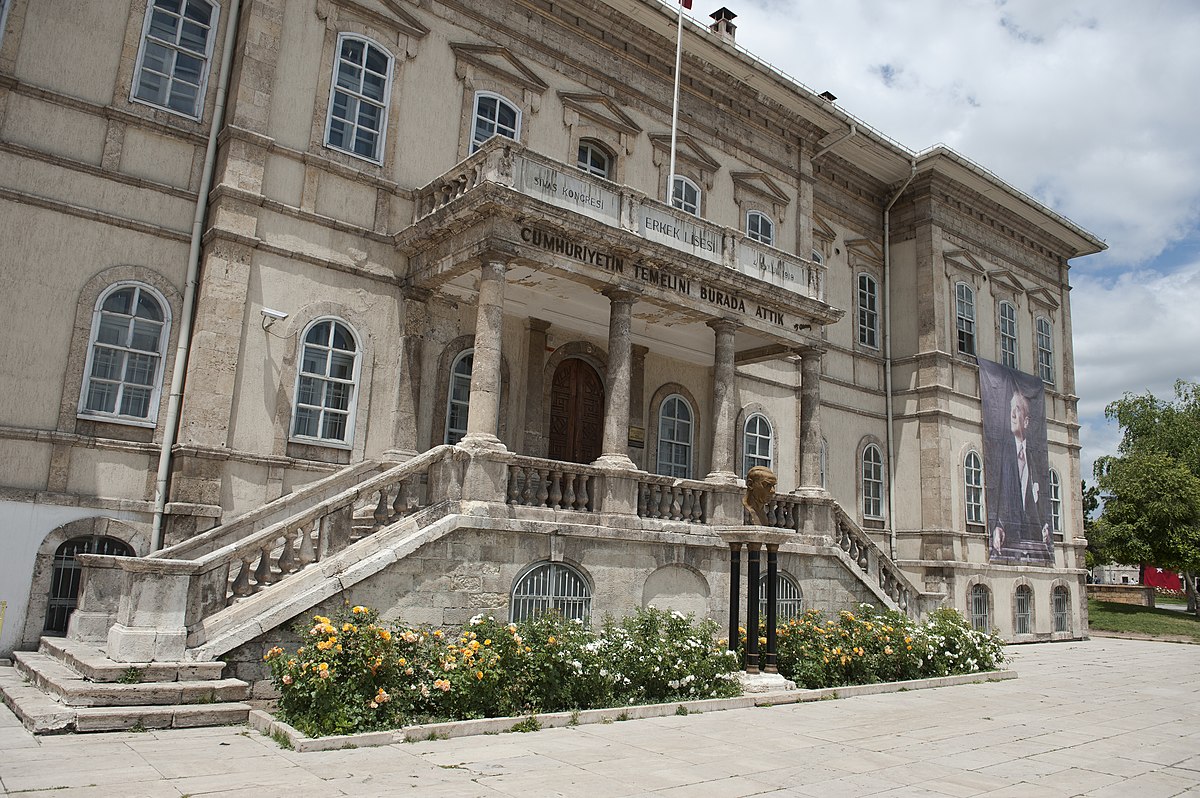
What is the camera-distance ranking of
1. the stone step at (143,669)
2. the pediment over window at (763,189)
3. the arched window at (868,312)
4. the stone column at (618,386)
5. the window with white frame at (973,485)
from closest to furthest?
the stone step at (143,669)
the stone column at (618,386)
the pediment over window at (763,189)
the window with white frame at (973,485)
the arched window at (868,312)

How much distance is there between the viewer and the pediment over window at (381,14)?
1371cm

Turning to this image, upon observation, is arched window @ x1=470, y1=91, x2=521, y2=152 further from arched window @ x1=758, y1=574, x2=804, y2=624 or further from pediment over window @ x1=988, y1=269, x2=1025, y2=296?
pediment over window @ x1=988, y1=269, x2=1025, y2=296

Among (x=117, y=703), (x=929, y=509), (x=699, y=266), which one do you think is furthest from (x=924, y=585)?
(x=117, y=703)

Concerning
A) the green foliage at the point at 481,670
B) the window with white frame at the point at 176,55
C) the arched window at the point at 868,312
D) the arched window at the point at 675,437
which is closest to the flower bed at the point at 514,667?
the green foliage at the point at 481,670

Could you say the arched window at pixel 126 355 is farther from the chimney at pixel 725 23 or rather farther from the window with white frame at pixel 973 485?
the window with white frame at pixel 973 485

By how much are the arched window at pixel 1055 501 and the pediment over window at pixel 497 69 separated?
64.5 feet

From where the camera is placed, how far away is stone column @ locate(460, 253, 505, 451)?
1181 cm

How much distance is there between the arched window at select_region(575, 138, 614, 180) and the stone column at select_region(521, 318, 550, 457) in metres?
3.36

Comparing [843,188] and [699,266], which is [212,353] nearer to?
[699,266]

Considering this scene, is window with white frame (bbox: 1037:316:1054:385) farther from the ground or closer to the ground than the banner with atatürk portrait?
farther from the ground

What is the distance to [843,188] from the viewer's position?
75.8ft

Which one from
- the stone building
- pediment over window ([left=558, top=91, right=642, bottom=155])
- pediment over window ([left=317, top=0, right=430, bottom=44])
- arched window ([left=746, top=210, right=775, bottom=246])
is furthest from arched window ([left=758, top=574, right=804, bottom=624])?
pediment over window ([left=317, top=0, right=430, bottom=44])

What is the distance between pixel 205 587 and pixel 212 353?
13.6 feet

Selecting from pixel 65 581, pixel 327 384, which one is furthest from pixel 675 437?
pixel 65 581
